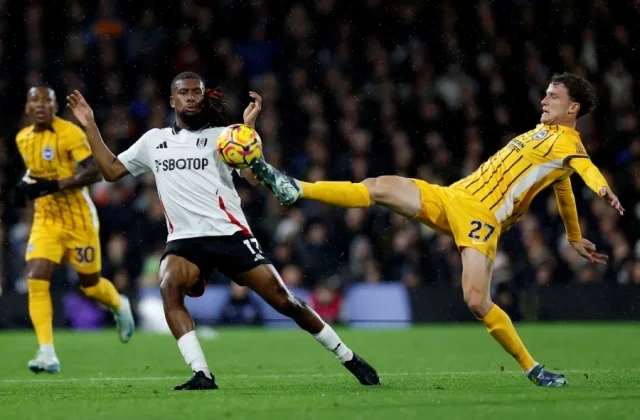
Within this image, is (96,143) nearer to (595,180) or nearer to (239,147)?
(239,147)

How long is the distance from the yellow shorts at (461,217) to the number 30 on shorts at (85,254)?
3.98 m

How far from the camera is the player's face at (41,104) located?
10609 mm

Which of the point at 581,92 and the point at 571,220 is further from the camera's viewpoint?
the point at 571,220

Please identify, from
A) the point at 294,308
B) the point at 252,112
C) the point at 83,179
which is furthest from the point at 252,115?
the point at 83,179

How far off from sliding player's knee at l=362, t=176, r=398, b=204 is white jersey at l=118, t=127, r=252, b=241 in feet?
2.97

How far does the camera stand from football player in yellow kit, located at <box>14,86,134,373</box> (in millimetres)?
10398

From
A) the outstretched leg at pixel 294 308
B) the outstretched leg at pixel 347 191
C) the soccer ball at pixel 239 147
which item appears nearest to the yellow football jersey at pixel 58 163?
the outstretched leg at pixel 294 308

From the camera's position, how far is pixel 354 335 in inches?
615

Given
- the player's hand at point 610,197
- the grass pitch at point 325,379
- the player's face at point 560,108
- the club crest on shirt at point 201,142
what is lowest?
the grass pitch at point 325,379

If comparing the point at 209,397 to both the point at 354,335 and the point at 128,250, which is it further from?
the point at 128,250

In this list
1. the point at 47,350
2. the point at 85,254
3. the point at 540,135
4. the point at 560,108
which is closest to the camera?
the point at 540,135

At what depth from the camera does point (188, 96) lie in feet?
26.5

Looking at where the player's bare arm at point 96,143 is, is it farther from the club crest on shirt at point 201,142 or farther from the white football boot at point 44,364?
the white football boot at point 44,364

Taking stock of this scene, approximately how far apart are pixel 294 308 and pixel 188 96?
5.40ft
